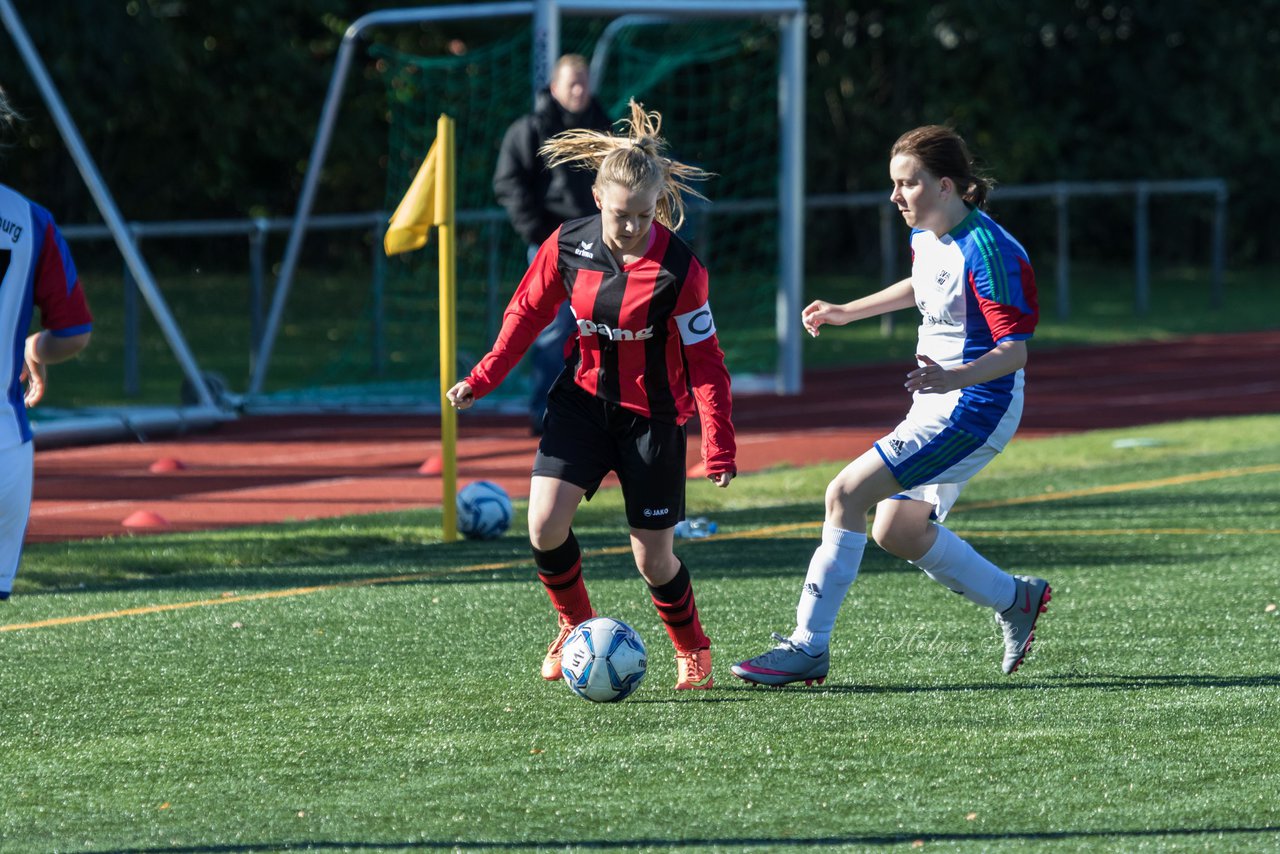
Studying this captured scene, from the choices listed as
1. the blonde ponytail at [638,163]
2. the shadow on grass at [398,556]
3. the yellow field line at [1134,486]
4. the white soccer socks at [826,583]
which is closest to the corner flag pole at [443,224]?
the shadow on grass at [398,556]

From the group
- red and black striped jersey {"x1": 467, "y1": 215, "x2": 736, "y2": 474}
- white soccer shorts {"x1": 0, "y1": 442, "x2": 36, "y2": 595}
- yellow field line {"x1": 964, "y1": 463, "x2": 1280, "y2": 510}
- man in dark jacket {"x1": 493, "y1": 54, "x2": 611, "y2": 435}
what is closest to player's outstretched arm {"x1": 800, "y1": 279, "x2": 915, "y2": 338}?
red and black striped jersey {"x1": 467, "y1": 215, "x2": 736, "y2": 474}

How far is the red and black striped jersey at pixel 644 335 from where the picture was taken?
516 cm

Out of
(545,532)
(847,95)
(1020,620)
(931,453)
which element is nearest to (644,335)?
(545,532)

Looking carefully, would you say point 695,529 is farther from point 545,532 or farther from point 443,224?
point 545,532

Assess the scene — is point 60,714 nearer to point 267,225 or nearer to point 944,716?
point 944,716

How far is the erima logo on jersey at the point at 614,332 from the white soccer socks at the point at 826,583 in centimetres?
80

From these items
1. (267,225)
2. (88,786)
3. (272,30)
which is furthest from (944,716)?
(272,30)

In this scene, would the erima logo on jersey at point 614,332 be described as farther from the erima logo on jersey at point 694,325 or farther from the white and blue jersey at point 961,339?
the white and blue jersey at point 961,339

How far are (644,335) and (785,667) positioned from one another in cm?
108

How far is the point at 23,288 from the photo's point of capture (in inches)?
158

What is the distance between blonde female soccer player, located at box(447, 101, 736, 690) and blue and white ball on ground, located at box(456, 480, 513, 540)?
3.00m

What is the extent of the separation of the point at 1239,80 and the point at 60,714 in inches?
1183

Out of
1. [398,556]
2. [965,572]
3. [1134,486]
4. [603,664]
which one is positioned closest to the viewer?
[603,664]

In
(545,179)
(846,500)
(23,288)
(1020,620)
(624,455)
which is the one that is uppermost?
(545,179)
